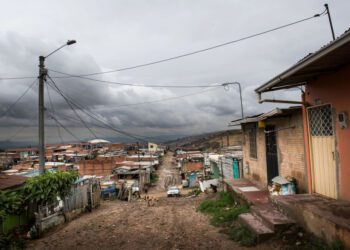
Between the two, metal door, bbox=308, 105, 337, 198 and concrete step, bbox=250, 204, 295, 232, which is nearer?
concrete step, bbox=250, 204, 295, 232

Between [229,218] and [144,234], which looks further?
[229,218]

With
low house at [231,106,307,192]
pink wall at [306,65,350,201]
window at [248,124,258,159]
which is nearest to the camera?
pink wall at [306,65,350,201]

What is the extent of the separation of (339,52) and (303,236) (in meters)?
3.65

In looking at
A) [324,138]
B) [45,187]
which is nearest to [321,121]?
[324,138]

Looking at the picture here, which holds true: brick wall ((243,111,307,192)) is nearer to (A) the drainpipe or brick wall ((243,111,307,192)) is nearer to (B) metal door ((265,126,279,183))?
(B) metal door ((265,126,279,183))

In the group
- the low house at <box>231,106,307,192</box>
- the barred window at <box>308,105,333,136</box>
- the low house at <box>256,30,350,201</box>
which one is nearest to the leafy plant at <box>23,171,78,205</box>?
the low house at <box>231,106,307,192</box>

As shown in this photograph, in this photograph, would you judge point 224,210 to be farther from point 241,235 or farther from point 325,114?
point 325,114

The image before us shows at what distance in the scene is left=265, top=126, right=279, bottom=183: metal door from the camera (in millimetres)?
10469

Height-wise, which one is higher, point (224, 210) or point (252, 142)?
point (252, 142)

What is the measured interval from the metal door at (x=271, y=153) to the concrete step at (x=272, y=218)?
3018 mm

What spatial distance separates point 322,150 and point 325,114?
0.92m

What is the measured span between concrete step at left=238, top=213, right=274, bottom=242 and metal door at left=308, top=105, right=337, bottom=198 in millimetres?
1820

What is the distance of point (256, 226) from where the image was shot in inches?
259

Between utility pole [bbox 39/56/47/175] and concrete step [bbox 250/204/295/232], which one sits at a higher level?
utility pole [bbox 39/56/47/175]
